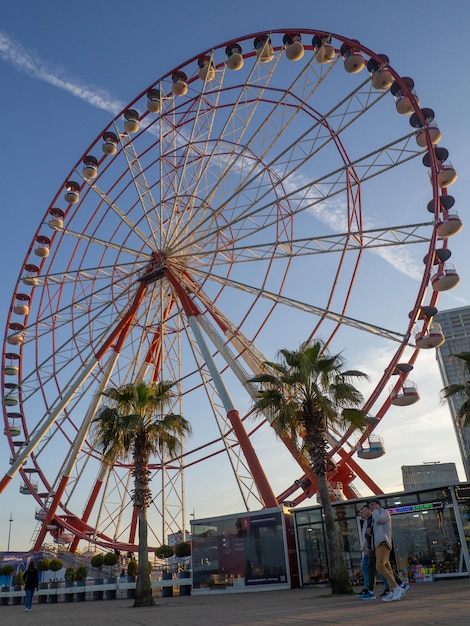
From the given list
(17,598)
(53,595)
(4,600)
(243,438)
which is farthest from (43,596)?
(243,438)

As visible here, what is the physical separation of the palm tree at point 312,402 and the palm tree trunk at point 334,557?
3 cm

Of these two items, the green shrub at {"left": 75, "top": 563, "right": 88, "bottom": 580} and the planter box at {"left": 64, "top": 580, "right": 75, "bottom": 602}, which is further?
the green shrub at {"left": 75, "top": 563, "right": 88, "bottom": 580}

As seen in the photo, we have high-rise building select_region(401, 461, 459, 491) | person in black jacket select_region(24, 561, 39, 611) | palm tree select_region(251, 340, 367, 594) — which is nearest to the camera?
palm tree select_region(251, 340, 367, 594)

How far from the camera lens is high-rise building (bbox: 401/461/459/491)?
131 metres

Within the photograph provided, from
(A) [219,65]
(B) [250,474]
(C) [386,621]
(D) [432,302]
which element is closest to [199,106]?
(A) [219,65]

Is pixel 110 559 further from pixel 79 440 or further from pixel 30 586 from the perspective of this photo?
pixel 30 586

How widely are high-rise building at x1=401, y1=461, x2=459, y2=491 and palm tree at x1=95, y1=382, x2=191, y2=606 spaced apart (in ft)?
402

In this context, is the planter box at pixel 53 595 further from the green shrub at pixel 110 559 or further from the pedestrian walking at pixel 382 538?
the pedestrian walking at pixel 382 538

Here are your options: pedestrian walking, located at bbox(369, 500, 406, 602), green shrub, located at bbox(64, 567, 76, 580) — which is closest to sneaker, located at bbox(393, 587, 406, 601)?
pedestrian walking, located at bbox(369, 500, 406, 602)

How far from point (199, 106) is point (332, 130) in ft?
21.9

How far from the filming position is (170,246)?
87.1ft

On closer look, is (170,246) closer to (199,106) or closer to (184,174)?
(184,174)

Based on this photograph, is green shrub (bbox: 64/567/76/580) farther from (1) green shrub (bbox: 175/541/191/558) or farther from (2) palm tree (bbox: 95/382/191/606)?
(2) palm tree (bbox: 95/382/191/606)

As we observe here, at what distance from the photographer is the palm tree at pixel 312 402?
50.3 feet
